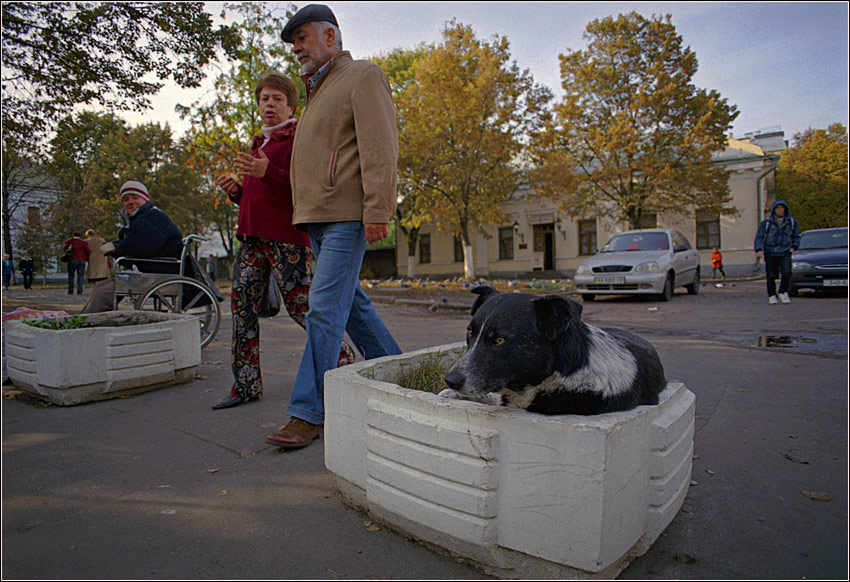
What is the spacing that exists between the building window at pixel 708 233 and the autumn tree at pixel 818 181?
15.6 m

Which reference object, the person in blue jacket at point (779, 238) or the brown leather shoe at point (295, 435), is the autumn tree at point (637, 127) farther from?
the brown leather shoe at point (295, 435)

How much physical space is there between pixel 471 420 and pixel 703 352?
521 centimetres

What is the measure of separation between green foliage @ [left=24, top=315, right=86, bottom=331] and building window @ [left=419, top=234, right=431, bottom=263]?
39.7m

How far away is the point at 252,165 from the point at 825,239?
15739 millimetres

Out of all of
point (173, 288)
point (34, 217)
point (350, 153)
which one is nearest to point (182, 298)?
point (173, 288)

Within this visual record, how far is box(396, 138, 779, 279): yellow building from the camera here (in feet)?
99.7

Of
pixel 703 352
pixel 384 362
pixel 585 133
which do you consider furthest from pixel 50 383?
pixel 585 133

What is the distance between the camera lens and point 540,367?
171cm

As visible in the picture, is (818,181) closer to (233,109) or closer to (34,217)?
(233,109)

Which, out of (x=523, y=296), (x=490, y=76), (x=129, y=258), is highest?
(x=490, y=76)

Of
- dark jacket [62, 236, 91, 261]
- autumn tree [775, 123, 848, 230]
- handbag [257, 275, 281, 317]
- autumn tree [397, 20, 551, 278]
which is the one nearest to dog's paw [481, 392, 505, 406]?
handbag [257, 275, 281, 317]

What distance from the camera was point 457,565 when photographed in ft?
5.58

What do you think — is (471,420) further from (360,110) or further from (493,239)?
(493,239)

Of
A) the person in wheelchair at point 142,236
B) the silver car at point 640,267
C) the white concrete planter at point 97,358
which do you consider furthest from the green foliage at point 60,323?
the silver car at point 640,267
